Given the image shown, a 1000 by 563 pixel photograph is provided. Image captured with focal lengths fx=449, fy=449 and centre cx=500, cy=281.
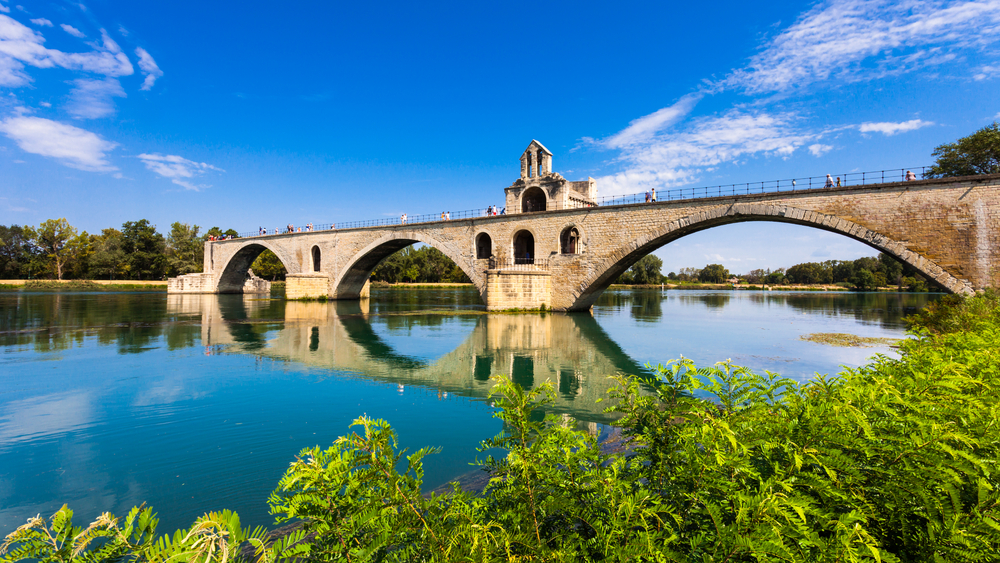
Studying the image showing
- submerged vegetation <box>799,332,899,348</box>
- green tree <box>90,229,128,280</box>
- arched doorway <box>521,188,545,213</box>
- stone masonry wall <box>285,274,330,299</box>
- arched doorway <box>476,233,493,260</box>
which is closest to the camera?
submerged vegetation <box>799,332,899,348</box>

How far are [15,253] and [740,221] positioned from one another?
103 meters

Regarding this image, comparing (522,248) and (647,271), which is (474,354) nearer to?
(522,248)

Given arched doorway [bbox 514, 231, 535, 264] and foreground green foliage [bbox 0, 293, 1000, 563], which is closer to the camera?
foreground green foliage [bbox 0, 293, 1000, 563]

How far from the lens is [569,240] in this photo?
33.0 metres

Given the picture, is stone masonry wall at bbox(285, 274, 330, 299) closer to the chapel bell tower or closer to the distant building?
the distant building

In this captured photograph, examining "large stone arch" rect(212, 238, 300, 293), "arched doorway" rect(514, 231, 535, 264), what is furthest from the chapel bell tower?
"large stone arch" rect(212, 238, 300, 293)

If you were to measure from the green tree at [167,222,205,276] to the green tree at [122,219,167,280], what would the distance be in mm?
1653

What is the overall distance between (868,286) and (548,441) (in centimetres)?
9865

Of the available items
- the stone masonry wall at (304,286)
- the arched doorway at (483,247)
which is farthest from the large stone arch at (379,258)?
the stone masonry wall at (304,286)

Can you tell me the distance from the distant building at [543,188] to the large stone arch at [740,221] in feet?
21.4

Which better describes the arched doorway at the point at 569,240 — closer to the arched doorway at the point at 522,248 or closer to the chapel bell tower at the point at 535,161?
the arched doorway at the point at 522,248

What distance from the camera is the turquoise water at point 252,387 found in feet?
19.8

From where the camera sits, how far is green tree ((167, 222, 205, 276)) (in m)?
Result: 74.4

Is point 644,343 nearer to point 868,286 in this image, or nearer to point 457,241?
point 457,241
